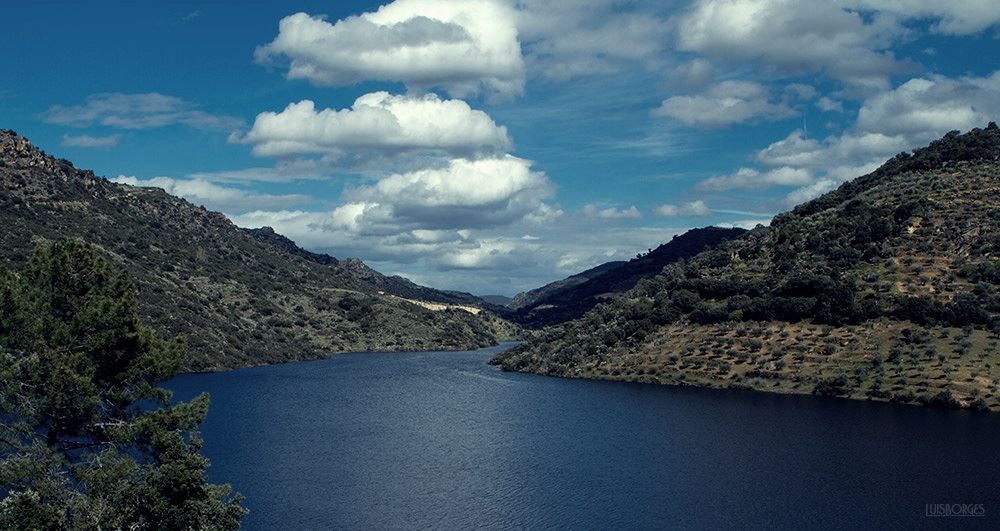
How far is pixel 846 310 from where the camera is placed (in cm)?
14450

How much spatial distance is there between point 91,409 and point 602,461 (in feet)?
199

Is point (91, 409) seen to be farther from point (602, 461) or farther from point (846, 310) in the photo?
point (846, 310)

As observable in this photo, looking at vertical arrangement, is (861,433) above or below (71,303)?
below

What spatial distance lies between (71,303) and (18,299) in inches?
115

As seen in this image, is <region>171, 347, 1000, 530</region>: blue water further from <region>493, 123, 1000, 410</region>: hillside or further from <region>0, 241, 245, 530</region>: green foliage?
<region>0, 241, 245, 530</region>: green foliage

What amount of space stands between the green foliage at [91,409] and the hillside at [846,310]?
376 ft

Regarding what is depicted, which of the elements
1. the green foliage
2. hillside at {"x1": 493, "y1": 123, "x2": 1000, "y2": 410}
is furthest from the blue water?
the green foliage

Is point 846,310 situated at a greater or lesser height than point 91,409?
greater

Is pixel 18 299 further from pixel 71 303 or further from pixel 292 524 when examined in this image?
pixel 292 524

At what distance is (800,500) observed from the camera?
71.0 m

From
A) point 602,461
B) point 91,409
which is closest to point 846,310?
point 602,461

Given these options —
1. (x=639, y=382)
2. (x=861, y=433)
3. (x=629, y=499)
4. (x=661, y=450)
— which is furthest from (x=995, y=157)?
(x=629, y=499)

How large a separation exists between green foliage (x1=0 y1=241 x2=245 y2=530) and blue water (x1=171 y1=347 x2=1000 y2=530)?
22820 mm

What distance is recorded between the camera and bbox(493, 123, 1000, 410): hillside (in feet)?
422
